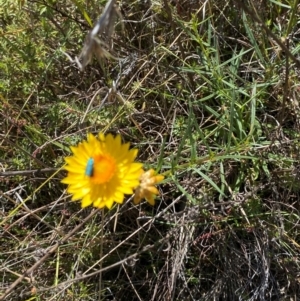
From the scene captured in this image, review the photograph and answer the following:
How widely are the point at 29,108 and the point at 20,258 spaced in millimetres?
456

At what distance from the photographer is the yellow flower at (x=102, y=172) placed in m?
1.03

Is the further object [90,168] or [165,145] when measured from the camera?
[165,145]

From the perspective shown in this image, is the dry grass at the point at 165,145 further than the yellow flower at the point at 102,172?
Yes

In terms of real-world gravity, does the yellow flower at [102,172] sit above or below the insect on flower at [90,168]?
below

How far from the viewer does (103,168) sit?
3.49 ft

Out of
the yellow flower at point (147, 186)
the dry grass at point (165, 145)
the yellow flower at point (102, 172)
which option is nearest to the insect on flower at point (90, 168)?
the yellow flower at point (102, 172)

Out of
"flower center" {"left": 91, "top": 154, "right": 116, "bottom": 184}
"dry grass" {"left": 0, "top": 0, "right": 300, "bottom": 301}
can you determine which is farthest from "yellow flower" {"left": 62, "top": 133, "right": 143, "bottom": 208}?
"dry grass" {"left": 0, "top": 0, "right": 300, "bottom": 301}

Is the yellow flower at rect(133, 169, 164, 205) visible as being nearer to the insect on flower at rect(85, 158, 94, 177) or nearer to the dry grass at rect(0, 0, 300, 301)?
the insect on flower at rect(85, 158, 94, 177)

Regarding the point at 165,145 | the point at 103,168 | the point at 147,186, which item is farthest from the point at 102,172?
the point at 165,145

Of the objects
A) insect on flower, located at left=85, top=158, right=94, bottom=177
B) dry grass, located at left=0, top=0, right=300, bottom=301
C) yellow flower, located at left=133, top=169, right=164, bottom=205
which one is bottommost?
dry grass, located at left=0, top=0, right=300, bottom=301

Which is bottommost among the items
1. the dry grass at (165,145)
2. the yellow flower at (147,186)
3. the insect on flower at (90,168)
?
the dry grass at (165,145)

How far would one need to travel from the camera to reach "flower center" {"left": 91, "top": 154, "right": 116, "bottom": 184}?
1.05 m

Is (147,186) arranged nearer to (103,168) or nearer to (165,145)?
(103,168)

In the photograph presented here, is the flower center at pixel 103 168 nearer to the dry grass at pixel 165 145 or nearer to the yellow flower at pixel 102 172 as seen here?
the yellow flower at pixel 102 172
